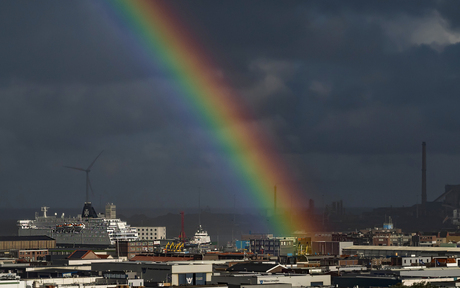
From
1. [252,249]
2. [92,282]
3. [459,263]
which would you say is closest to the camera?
[92,282]

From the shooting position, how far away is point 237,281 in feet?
183

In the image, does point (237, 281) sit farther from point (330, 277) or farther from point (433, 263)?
point (433, 263)

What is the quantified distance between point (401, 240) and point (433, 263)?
111114mm

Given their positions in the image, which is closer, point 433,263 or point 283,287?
point 283,287

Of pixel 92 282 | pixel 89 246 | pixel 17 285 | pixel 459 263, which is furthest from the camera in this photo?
pixel 89 246

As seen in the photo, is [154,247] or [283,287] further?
[154,247]

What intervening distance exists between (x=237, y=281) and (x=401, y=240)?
14157cm

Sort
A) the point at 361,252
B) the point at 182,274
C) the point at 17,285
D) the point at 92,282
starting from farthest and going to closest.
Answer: the point at 361,252, the point at 182,274, the point at 92,282, the point at 17,285

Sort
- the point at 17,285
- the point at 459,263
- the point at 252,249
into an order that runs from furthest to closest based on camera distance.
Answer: the point at 252,249 < the point at 459,263 < the point at 17,285

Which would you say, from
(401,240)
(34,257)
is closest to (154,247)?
(34,257)

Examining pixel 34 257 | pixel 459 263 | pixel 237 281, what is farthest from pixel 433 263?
pixel 34 257

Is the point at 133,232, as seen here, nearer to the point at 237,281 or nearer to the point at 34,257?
the point at 34,257

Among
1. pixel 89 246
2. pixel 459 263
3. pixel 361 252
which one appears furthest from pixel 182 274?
pixel 89 246

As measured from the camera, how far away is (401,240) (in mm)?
192250
